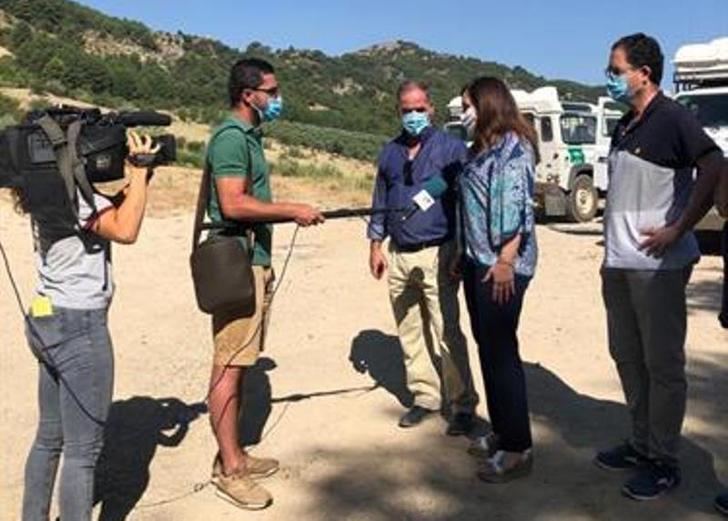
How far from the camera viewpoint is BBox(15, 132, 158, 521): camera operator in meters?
3.47

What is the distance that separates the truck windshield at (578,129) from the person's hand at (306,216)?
1318 cm

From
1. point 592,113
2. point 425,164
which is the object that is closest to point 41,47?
point 592,113

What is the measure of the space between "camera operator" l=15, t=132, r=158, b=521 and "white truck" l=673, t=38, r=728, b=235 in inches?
421

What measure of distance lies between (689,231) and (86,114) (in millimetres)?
2483

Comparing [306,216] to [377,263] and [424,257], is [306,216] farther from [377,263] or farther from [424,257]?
[377,263]

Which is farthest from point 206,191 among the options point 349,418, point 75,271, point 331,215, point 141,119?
point 349,418

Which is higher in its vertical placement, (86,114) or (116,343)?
(86,114)

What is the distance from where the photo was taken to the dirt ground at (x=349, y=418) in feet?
14.3

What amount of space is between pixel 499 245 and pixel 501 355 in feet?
1.71

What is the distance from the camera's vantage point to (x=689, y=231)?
160 inches

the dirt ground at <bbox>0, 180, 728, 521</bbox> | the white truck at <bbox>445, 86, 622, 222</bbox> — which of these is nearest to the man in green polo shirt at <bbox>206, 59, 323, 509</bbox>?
the dirt ground at <bbox>0, 180, 728, 521</bbox>

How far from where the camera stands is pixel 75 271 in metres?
3.54

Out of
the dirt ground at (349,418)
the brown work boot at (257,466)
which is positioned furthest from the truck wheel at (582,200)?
the brown work boot at (257,466)

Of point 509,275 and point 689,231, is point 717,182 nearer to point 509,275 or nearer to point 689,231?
point 689,231
